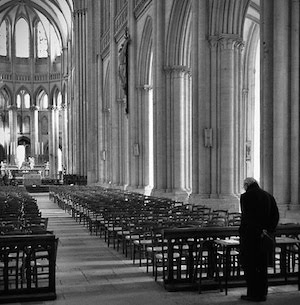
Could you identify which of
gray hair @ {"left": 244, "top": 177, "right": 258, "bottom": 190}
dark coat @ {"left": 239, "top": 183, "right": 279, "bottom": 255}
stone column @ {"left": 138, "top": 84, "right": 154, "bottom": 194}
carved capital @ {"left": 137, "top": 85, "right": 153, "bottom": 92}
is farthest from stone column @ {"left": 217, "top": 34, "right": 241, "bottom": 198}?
dark coat @ {"left": 239, "top": 183, "right": 279, "bottom": 255}

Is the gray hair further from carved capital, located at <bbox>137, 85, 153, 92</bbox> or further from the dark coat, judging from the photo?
carved capital, located at <bbox>137, 85, 153, 92</bbox>

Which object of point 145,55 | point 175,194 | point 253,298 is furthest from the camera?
point 145,55

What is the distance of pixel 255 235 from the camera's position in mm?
7727

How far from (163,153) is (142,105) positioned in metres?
6.91

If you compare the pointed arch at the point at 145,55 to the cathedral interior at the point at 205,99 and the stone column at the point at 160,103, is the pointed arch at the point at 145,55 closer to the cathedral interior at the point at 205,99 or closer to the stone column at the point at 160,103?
the cathedral interior at the point at 205,99

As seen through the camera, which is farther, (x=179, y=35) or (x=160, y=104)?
(x=160, y=104)

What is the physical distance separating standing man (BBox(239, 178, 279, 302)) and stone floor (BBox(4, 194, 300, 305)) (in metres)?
0.26

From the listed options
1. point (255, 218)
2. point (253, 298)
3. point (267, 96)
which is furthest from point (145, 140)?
point (253, 298)

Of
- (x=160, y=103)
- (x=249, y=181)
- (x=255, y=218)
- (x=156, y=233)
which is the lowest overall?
(x=156, y=233)

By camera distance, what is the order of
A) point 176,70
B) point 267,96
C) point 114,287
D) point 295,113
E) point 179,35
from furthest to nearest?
point 176,70 → point 179,35 → point 267,96 → point 295,113 → point 114,287

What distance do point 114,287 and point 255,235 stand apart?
266 cm

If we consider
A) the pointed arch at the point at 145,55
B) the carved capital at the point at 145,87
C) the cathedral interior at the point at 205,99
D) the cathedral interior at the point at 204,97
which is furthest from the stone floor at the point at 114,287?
the carved capital at the point at 145,87

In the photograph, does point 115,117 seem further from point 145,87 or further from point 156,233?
point 156,233

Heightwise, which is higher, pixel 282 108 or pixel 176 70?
pixel 176 70
